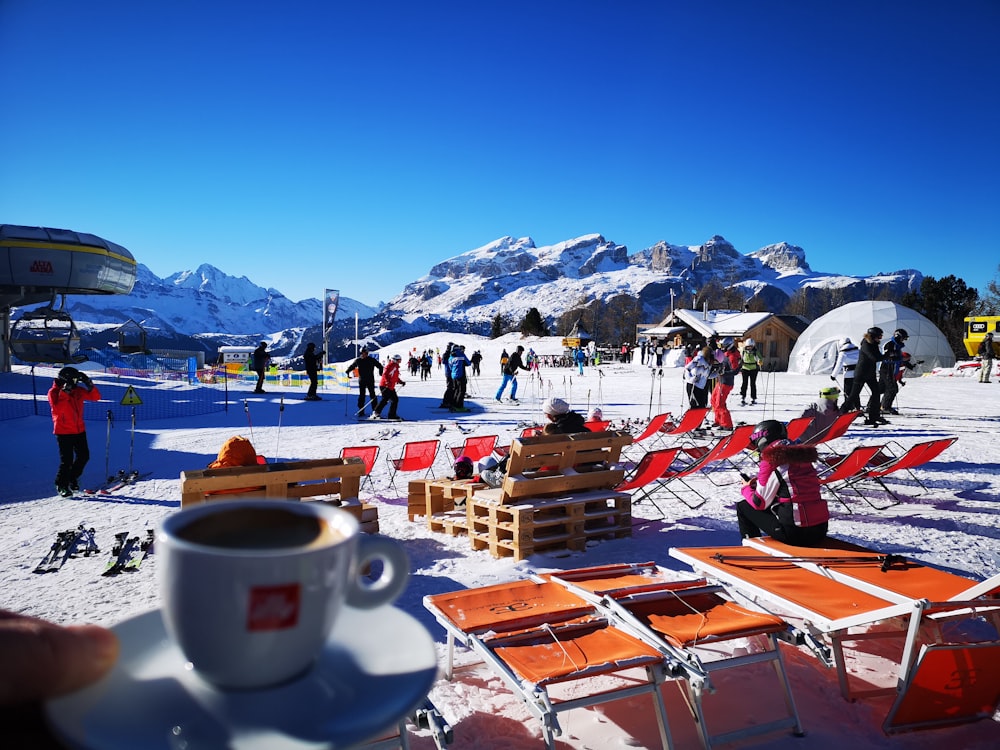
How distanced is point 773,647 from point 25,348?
116 feet

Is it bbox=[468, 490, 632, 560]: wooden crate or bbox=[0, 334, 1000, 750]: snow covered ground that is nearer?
bbox=[0, 334, 1000, 750]: snow covered ground

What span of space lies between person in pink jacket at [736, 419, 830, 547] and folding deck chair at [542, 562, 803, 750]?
3.66 feet

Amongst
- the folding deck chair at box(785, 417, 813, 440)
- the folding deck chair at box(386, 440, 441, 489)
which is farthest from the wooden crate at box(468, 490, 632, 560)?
the folding deck chair at box(785, 417, 813, 440)

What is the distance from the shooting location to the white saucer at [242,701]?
0.82 meters

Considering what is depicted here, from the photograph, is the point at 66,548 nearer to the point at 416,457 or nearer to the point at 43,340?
the point at 416,457

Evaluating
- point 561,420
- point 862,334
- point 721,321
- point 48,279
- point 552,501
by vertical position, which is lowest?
point 552,501

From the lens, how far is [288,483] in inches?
234

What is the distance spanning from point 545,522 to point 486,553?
2.32 ft

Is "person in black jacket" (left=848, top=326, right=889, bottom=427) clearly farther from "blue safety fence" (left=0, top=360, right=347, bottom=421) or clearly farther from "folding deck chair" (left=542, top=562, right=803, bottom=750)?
"blue safety fence" (left=0, top=360, right=347, bottom=421)

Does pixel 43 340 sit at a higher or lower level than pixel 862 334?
lower

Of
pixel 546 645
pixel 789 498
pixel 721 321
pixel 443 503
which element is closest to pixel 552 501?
pixel 443 503

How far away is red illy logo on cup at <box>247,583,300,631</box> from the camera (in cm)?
87

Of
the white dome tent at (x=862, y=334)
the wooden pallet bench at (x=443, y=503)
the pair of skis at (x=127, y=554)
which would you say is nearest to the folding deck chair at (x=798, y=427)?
the wooden pallet bench at (x=443, y=503)

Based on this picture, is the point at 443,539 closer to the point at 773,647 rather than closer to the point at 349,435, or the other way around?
the point at 773,647
